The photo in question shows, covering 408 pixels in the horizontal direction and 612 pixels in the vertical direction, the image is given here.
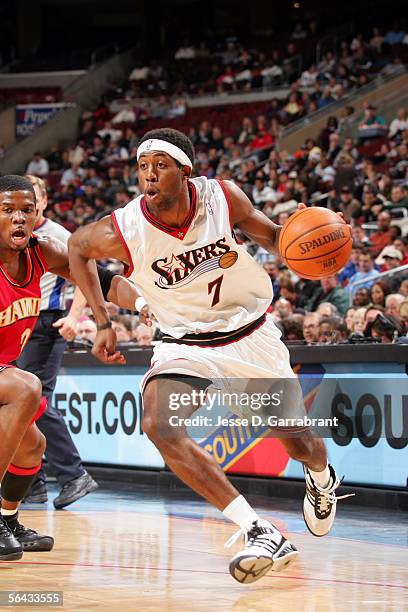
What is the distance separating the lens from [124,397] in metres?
9.00

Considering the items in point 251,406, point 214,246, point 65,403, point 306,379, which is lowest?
point 65,403

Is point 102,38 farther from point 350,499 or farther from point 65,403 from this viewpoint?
point 350,499

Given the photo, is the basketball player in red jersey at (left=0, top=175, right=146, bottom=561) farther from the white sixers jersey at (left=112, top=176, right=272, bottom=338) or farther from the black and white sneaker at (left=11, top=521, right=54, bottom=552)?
the white sixers jersey at (left=112, top=176, right=272, bottom=338)

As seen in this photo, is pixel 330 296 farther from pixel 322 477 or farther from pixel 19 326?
pixel 19 326

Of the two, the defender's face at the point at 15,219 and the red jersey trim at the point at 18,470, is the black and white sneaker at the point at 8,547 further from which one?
the defender's face at the point at 15,219

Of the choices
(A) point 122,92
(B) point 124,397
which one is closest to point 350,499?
(B) point 124,397

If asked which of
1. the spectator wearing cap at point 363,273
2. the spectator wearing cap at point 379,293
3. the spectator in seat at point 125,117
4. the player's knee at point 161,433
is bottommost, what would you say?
the spectator in seat at point 125,117

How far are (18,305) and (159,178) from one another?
107 cm

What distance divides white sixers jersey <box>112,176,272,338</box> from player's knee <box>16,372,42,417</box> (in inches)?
27.4

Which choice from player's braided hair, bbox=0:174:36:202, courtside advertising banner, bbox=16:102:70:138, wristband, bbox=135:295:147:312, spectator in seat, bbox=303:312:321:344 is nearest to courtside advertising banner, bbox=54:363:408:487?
wristband, bbox=135:295:147:312

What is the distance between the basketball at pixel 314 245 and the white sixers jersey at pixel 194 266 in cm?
22

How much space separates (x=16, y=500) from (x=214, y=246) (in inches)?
72.0

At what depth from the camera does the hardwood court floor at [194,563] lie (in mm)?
4152

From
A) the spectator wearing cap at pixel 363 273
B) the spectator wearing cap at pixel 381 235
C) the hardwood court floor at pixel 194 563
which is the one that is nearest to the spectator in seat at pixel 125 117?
the spectator wearing cap at pixel 381 235
